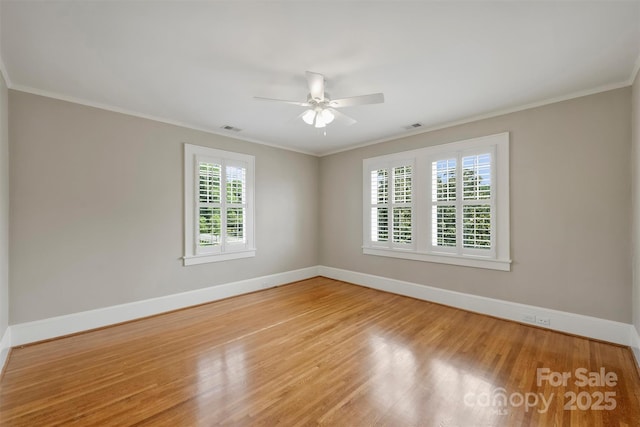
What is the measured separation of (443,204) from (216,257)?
12.1 ft

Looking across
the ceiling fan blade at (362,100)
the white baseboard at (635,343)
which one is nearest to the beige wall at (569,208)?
the white baseboard at (635,343)

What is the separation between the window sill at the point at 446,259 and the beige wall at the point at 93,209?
2666 mm

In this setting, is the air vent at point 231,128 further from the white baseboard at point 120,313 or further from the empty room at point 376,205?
the white baseboard at point 120,313

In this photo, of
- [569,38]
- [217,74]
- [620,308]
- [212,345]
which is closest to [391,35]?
[569,38]

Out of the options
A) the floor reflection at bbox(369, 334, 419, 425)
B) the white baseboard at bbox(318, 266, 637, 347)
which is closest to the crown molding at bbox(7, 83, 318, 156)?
the white baseboard at bbox(318, 266, 637, 347)

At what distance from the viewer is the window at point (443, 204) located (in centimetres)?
360

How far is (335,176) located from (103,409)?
480cm

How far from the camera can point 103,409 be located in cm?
192

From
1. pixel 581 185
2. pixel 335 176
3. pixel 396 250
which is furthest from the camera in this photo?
pixel 335 176

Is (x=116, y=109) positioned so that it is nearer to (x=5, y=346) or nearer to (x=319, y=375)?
(x=5, y=346)

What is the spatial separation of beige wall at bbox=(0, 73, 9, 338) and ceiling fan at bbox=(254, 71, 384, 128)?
2.49 metres

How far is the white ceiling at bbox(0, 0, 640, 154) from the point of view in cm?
183

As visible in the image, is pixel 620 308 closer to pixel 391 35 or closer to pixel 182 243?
pixel 391 35

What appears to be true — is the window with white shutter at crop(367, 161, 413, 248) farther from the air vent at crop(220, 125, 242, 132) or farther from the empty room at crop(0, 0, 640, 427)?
the air vent at crop(220, 125, 242, 132)
